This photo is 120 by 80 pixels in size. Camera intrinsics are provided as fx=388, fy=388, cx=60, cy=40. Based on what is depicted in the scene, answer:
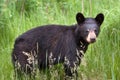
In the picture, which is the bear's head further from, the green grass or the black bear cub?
the green grass

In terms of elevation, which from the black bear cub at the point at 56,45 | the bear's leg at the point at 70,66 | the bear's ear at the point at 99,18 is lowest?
the bear's leg at the point at 70,66

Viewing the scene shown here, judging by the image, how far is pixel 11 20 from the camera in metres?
7.88

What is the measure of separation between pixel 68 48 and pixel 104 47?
0.76m

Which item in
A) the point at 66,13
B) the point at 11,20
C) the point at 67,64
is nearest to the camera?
the point at 67,64

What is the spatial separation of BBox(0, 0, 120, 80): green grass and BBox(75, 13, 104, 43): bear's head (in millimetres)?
416

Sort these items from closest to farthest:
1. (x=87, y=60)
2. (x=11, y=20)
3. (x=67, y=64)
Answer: (x=67, y=64) < (x=87, y=60) < (x=11, y=20)

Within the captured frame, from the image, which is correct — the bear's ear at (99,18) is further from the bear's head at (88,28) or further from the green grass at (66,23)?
the green grass at (66,23)

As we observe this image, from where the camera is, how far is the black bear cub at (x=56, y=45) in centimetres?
593

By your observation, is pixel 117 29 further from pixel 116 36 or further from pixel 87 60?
pixel 87 60

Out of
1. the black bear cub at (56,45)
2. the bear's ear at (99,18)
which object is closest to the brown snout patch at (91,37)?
the black bear cub at (56,45)

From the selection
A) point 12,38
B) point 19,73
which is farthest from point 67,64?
point 12,38

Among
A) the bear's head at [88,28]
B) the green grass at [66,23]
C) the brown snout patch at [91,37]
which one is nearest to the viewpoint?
the brown snout patch at [91,37]

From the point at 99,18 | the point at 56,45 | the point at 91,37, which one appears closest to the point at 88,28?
the point at 91,37

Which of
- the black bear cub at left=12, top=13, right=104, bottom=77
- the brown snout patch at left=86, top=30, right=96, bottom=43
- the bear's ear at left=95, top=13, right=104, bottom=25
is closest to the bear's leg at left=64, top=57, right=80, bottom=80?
the black bear cub at left=12, top=13, right=104, bottom=77
